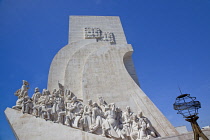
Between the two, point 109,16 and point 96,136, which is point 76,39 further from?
point 96,136

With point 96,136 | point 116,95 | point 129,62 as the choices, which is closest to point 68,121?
point 96,136

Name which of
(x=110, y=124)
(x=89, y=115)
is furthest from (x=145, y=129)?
(x=89, y=115)

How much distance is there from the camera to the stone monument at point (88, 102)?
6027 millimetres

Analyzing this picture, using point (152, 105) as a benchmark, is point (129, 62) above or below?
above

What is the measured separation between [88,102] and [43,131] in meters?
2.26

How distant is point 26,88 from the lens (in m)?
7.34

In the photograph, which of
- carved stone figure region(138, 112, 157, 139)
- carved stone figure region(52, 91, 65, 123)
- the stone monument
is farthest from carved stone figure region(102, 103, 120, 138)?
carved stone figure region(52, 91, 65, 123)

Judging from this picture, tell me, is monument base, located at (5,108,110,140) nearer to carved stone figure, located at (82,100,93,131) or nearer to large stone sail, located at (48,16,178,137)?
carved stone figure, located at (82,100,93,131)

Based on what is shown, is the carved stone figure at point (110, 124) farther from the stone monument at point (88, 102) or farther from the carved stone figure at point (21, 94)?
the carved stone figure at point (21, 94)

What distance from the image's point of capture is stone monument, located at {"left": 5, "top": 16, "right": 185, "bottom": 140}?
6027mm

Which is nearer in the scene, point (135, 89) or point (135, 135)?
point (135, 135)

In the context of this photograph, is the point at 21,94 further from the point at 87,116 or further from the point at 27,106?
the point at 87,116

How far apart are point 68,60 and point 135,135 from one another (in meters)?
5.75

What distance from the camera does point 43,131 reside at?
584 cm
